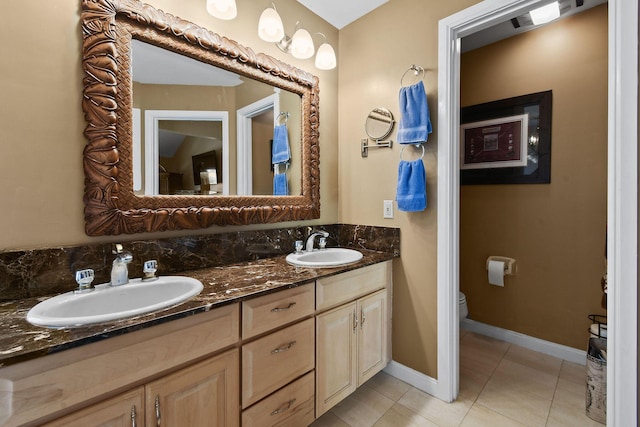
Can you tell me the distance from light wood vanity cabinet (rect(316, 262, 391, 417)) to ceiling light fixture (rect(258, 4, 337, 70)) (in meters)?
1.35

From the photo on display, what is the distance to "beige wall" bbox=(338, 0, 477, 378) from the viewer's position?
5.77ft

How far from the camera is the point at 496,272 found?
7.74 feet

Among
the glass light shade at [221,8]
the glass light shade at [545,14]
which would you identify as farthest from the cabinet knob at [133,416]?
the glass light shade at [545,14]

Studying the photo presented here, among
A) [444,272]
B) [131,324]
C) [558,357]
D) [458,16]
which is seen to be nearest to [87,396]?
[131,324]

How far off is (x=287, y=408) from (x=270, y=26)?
6.27ft

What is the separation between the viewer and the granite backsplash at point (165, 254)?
1.04m

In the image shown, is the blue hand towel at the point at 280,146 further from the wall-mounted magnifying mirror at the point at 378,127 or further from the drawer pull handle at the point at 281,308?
the drawer pull handle at the point at 281,308

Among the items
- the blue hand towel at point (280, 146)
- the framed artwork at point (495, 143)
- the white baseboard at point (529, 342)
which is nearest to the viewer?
the blue hand towel at point (280, 146)

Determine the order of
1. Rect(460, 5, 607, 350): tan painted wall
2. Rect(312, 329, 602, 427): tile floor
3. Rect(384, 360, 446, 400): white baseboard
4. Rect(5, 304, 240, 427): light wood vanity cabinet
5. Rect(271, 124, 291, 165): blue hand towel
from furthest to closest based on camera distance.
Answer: Rect(460, 5, 607, 350): tan painted wall, Rect(271, 124, 291, 165): blue hand towel, Rect(384, 360, 446, 400): white baseboard, Rect(312, 329, 602, 427): tile floor, Rect(5, 304, 240, 427): light wood vanity cabinet

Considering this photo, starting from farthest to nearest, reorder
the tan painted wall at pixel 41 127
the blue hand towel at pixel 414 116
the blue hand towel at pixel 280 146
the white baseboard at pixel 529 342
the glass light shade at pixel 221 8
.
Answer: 1. the white baseboard at pixel 529 342
2. the blue hand towel at pixel 280 146
3. the blue hand towel at pixel 414 116
4. the glass light shade at pixel 221 8
5. the tan painted wall at pixel 41 127

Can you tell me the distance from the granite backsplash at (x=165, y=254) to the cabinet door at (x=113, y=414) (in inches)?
21.3

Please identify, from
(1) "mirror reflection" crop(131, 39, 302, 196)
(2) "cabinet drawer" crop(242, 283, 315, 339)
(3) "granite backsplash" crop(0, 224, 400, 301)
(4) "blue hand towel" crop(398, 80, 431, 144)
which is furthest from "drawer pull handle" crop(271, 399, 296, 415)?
(4) "blue hand towel" crop(398, 80, 431, 144)

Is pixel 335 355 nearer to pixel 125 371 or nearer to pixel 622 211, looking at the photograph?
pixel 125 371

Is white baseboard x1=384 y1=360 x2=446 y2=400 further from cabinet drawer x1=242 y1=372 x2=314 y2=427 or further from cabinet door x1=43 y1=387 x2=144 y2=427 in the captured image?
cabinet door x1=43 y1=387 x2=144 y2=427
